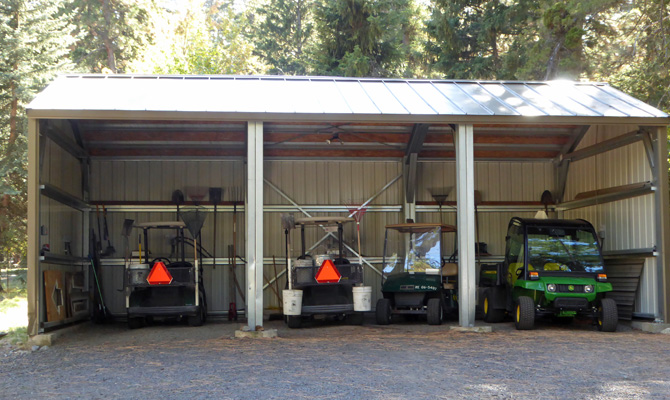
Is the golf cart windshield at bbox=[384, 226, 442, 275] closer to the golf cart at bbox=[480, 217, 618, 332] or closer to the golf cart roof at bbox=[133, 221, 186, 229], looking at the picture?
the golf cart at bbox=[480, 217, 618, 332]

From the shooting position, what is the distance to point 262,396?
673 cm

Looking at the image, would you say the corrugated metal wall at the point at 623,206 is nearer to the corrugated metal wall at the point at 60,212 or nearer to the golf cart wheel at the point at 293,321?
the golf cart wheel at the point at 293,321

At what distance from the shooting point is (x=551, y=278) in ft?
38.6

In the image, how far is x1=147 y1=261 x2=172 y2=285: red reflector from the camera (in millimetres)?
12383

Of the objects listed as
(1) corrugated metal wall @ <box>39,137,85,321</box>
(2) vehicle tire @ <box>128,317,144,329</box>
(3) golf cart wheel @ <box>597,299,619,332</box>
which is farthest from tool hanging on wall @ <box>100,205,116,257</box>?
(3) golf cart wheel @ <box>597,299,619,332</box>

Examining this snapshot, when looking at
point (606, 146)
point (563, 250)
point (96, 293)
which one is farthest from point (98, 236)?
point (606, 146)

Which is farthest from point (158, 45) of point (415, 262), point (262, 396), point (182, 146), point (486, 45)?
point (262, 396)

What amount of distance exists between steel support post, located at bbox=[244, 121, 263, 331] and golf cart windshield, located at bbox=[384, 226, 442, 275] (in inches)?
140

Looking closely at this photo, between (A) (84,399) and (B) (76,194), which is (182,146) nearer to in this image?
(B) (76,194)

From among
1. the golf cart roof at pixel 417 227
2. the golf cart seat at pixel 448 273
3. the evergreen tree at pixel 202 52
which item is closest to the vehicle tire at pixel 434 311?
the golf cart seat at pixel 448 273

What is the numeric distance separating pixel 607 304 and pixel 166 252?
28.8 ft

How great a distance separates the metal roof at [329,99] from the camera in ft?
36.4

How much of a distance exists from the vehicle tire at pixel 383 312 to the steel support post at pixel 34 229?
5.64 meters

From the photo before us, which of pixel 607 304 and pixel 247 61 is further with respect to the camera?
pixel 247 61
